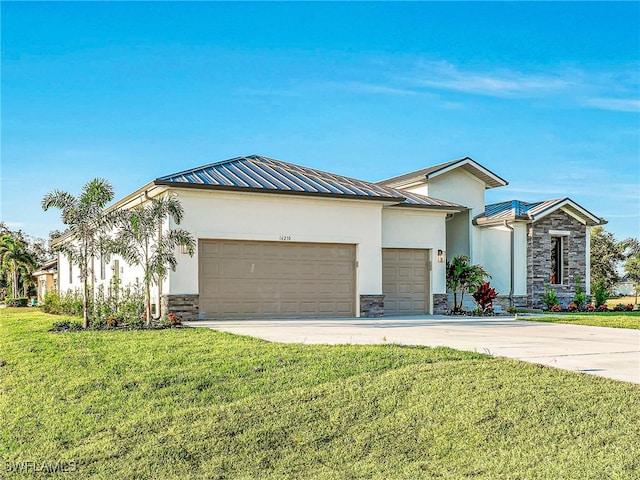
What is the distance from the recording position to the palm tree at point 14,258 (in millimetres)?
39688

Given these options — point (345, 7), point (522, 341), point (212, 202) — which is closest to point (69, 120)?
point (212, 202)

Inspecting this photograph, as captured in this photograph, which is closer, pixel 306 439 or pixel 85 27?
pixel 306 439

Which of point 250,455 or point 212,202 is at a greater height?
point 212,202

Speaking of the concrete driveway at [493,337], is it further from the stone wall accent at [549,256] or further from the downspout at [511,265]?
the stone wall accent at [549,256]

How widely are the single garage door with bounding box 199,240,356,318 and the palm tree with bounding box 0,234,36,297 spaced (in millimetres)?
27890

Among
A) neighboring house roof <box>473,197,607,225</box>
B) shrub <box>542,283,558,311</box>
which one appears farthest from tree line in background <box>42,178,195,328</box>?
shrub <box>542,283,558,311</box>

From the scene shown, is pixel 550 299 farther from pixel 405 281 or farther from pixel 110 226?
pixel 110 226

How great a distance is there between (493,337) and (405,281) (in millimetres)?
7923

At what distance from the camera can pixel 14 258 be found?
131 ft

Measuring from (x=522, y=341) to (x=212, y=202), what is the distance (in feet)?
30.1

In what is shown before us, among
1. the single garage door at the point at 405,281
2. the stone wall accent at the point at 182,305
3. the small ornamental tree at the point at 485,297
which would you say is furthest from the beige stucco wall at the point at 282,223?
the small ornamental tree at the point at 485,297

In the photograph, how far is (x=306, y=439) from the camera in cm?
656

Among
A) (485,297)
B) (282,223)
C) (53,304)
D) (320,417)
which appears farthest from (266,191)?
(53,304)

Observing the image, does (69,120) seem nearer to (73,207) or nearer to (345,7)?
(73,207)
